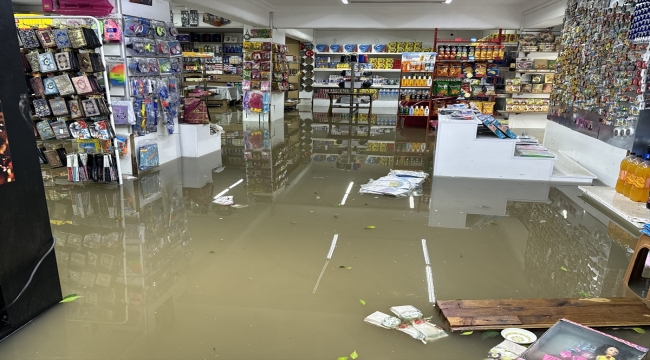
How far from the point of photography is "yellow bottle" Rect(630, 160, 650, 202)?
436 cm

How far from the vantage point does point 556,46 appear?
32.8 feet

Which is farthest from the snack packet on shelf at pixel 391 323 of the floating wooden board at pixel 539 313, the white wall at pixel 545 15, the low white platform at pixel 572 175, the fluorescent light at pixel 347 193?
the white wall at pixel 545 15

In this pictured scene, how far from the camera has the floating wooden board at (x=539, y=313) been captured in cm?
237

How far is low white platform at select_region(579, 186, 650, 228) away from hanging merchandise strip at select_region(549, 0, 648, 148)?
61 cm

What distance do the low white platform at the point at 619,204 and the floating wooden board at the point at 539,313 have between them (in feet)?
5.34

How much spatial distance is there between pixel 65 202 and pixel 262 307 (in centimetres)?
304

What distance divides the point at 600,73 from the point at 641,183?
6.35 ft

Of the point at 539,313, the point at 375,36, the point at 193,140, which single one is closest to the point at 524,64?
the point at 375,36

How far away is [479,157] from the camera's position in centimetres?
570

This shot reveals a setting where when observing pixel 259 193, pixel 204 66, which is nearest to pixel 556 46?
pixel 259 193

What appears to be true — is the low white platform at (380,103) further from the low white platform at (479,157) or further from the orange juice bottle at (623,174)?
the orange juice bottle at (623,174)

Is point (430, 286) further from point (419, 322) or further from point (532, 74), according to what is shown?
point (532, 74)

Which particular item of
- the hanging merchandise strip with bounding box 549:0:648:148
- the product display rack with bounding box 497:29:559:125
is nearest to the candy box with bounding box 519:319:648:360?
the hanging merchandise strip with bounding box 549:0:648:148

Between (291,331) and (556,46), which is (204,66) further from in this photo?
(291,331)
